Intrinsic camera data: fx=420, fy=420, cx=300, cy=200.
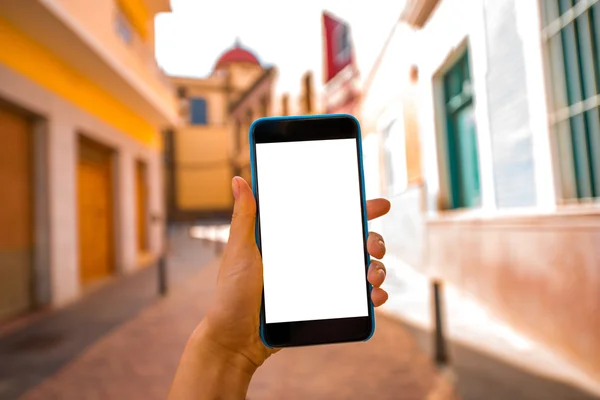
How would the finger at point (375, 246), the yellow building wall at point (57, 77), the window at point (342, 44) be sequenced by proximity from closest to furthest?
the finger at point (375, 246) → the yellow building wall at point (57, 77) → the window at point (342, 44)

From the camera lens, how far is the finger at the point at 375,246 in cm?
91

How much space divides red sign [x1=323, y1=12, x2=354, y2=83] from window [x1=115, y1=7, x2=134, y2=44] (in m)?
3.73

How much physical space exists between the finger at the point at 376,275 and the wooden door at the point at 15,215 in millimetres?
4684

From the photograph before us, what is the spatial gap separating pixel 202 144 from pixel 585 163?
22.6 meters

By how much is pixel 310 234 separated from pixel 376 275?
0.16 m

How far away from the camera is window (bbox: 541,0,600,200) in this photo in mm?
2312

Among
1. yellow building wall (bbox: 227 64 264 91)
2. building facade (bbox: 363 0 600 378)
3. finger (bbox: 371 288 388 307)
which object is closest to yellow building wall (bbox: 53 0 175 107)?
building facade (bbox: 363 0 600 378)

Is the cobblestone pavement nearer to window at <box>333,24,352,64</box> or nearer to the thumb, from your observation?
the thumb

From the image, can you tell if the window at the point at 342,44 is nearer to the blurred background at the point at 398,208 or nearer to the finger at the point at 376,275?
the blurred background at the point at 398,208

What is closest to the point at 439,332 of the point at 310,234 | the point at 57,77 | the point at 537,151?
the point at 537,151

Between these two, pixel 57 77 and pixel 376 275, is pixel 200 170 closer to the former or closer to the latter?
pixel 57 77

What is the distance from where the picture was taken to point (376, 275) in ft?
2.84

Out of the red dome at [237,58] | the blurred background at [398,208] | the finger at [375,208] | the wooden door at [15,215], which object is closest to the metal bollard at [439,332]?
the blurred background at [398,208]

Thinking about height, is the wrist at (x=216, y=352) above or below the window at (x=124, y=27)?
below
